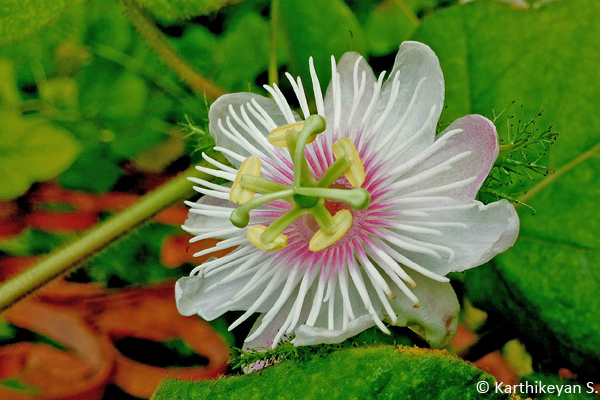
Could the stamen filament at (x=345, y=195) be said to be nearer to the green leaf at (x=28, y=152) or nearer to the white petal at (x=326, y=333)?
the white petal at (x=326, y=333)

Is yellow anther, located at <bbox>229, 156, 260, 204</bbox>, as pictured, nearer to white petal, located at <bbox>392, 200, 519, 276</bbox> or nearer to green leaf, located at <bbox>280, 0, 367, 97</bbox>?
white petal, located at <bbox>392, 200, 519, 276</bbox>

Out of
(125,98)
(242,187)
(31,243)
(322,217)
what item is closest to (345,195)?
(322,217)

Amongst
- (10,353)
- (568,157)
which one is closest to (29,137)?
(10,353)

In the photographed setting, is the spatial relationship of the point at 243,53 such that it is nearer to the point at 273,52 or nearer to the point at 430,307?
the point at 273,52

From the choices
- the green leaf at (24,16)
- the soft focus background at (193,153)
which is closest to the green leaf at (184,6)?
the soft focus background at (193,153)

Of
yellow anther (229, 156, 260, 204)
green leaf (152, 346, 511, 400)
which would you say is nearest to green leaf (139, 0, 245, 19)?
yellow anther (229, 156, 260, 204)

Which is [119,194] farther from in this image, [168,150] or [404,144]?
[404,144]
